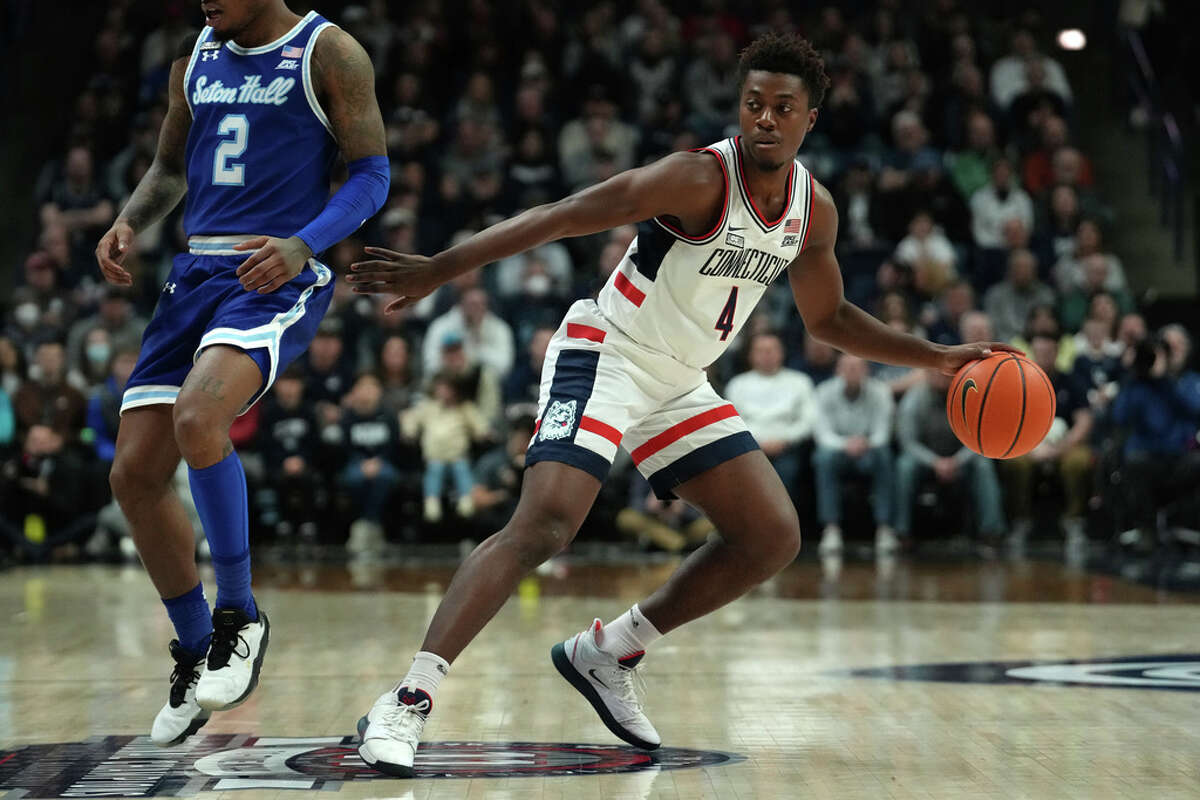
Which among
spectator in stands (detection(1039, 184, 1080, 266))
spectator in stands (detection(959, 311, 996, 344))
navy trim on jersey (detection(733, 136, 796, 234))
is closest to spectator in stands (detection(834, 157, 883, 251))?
spectator in stands (detection(1039, 184, 1080, 266))

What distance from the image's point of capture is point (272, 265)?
400 cm

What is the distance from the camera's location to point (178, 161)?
4.61 m

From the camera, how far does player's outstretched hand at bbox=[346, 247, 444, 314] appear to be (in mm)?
3750

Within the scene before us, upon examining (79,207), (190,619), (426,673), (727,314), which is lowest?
(426,673)

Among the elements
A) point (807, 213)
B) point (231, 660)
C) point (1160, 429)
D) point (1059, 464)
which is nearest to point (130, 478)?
point (231, 660)

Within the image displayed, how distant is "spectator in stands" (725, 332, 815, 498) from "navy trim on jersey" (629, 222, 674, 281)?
6327mm

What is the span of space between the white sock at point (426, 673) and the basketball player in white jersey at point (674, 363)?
85 millimetres

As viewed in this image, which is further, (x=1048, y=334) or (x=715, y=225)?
(x=1048, y=334)

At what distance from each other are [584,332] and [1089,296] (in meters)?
8.58

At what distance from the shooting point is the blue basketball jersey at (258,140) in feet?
14.0

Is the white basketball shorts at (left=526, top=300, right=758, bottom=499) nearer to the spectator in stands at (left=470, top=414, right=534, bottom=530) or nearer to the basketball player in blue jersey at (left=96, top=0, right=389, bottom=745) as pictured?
the basketball player in blue jersey at (left=96, top=0, right=389, bottom=745)

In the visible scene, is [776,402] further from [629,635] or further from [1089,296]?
[629,635]

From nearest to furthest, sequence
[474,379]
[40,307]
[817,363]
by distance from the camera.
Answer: [474,379] < [817,363] < [40,307]

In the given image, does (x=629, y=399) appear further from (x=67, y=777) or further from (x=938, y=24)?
(x=938, y=24)
